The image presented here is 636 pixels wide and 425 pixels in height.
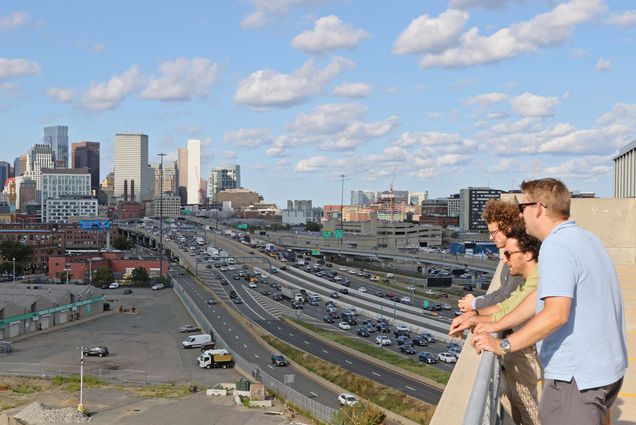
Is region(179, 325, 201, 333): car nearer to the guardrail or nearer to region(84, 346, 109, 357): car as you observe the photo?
the guardrail

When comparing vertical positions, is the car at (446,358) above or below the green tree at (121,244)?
below

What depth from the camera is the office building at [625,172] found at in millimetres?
44188

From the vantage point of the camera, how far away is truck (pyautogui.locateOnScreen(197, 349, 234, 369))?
112ft

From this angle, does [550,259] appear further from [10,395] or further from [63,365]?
[63,365]

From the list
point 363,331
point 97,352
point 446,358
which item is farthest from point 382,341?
point 97,352

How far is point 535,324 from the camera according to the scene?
2.75 metres

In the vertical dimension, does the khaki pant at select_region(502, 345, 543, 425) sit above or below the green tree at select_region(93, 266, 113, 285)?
above

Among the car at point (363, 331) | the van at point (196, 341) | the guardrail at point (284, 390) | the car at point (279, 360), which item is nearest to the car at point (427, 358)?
the car at point (279, 360)

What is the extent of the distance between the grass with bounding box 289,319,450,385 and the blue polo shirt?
87.3 feet

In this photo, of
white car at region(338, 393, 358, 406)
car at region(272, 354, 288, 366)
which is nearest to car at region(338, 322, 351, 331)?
car at region(272, 354, 288, 366)

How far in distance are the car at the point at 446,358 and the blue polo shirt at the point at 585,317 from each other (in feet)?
107

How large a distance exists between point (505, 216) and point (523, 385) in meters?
1.09

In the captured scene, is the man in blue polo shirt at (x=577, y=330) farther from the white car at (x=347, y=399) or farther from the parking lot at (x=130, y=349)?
the parking lot at (x=130, y=349)

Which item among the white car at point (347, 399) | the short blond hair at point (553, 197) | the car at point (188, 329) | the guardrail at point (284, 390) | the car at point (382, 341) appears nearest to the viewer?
the short blond hair at point (553, 197)
